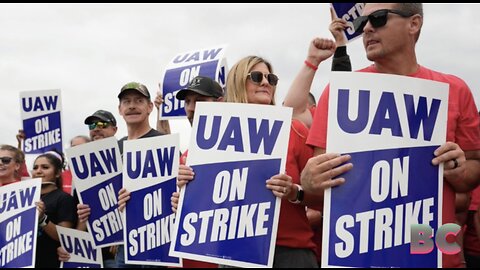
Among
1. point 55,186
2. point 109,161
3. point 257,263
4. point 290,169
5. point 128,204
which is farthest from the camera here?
point 55,186

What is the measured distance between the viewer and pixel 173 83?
22.8 feet

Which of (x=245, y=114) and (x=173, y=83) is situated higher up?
(x=173, y=83)

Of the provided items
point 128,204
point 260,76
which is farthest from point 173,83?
point 260,76

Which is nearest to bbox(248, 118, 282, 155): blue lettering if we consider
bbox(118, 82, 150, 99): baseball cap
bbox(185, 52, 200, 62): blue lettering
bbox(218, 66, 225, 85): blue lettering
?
bbox(118, 82, 150, 99): baseball cap

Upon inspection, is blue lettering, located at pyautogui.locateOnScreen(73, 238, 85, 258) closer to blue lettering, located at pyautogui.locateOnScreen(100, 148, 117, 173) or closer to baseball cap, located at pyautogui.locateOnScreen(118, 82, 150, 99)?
blue lettering, located at pyautogui.locateOnScreen(100, 148, 117, 173)

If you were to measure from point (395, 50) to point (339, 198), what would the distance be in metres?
0.88

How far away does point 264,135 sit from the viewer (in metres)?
3.54

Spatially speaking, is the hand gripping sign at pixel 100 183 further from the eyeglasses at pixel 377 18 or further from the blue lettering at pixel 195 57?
the eyeglasses at pixel 377 18

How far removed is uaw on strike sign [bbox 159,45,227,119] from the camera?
22.0 ft

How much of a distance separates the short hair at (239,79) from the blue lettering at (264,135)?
406mm

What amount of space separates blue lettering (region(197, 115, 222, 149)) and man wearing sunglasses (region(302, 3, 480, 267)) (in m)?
0.59

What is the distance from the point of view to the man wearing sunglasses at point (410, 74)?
10.3ft

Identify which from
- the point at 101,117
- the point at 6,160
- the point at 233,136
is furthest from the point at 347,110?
the point at 6,160

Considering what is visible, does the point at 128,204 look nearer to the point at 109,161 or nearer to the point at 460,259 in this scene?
the point at 109,161
